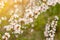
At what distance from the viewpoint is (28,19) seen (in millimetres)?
9445

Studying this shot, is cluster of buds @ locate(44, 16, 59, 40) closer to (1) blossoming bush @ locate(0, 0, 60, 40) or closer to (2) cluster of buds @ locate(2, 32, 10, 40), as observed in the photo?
(1) blossoming bush @ locate(0, 0, 60, 40)

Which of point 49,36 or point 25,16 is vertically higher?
point 25,16

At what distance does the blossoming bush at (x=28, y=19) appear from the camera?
8656 millimetres

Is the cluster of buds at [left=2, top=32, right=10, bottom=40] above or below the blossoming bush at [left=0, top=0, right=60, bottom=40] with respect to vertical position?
below

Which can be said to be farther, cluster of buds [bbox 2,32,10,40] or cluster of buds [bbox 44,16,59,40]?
cluster of buds [bbox 2,32,10,40]

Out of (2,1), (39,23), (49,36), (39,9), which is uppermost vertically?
(2,1)

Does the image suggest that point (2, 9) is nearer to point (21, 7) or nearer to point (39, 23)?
point (21, 7)

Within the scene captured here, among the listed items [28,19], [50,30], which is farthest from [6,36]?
[50,30]

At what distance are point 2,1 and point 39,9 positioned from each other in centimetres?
182

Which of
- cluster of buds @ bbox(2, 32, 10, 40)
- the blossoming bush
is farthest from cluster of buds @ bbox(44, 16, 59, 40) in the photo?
cluster of buds @ bbox(2, 32, 10, 40)

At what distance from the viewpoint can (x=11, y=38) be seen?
869 cm

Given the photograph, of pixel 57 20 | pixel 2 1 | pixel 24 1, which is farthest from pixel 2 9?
pixel 57 20

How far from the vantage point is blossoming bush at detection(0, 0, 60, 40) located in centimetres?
866

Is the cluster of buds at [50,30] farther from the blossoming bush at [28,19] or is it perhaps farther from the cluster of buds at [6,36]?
the cluster of buds at [6,36]
